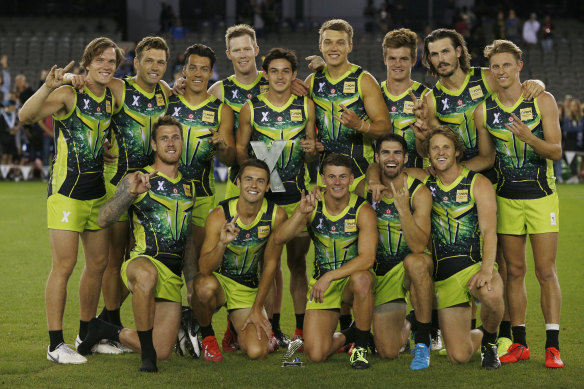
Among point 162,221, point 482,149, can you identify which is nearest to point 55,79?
point 162,221

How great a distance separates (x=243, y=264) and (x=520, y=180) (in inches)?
77.7

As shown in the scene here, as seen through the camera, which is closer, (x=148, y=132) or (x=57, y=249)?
(x=57, y=249)

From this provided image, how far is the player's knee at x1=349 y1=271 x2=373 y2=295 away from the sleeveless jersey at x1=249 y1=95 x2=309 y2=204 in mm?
922

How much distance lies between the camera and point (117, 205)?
220 inches

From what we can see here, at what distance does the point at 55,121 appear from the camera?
5863 millimetres

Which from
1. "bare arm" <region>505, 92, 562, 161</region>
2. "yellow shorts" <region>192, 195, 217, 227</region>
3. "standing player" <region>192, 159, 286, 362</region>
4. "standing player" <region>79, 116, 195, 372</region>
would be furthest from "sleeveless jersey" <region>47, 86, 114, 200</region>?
"bare arm" <region>505, 92, 562, 161</region>

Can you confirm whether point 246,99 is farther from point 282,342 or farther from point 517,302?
point 517,302

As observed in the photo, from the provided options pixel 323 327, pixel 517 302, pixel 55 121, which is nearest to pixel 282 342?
pixel 323 327

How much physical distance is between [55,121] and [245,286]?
1.73m

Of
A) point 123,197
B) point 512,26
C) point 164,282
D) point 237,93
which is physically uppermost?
point 512,26

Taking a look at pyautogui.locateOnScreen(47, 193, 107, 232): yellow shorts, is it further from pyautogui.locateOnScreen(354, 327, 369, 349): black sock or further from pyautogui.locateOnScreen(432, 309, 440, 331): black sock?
pyautogui.locateOnScreen(432, 309, 440, 331): black sock

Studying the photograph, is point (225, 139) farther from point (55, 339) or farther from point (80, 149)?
point (55, 339)

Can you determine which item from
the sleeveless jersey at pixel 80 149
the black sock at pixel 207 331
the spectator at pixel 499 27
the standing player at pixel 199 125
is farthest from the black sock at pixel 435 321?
the spectator at pixel 499 27

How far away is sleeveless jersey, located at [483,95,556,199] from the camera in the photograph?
18.8ft
